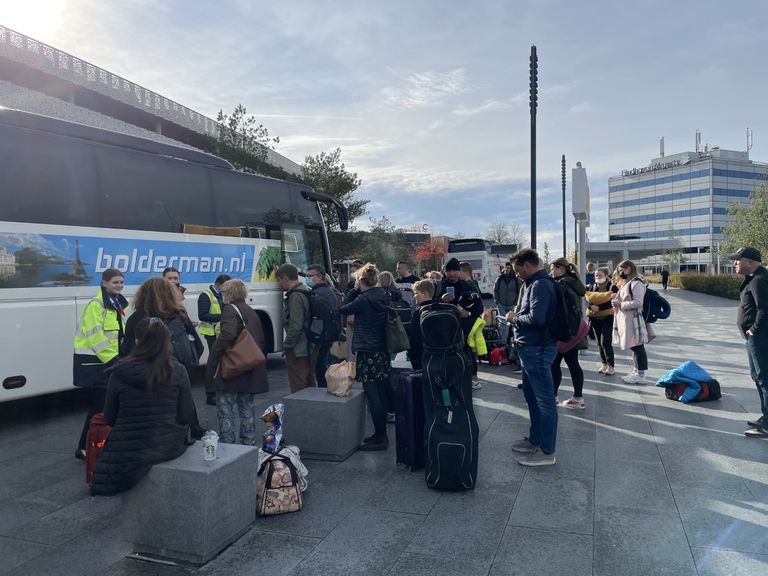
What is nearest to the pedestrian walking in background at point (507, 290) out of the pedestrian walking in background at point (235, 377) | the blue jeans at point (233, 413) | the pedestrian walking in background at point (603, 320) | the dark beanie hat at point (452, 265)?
the pedestrian walking in background at point (603, 320)

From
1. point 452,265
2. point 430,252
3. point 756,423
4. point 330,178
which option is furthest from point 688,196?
point 756,423

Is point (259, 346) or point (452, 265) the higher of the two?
point (452, 265)

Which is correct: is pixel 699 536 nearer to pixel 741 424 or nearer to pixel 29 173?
pixel 741 424

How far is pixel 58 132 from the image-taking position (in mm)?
6996

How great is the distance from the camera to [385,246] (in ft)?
178

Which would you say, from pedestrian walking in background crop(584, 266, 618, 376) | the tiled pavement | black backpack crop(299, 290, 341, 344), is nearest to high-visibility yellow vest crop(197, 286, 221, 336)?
black backpack crop(299, 290, 341, 344)

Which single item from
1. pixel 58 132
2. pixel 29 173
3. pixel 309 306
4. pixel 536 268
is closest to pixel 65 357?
pixel 29 173

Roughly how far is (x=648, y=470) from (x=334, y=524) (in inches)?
114

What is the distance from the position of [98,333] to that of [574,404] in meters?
5.65

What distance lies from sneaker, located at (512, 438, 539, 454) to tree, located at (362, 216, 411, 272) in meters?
44.4

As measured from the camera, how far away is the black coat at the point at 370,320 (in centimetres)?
561

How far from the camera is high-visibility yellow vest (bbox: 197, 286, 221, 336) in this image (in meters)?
7.68

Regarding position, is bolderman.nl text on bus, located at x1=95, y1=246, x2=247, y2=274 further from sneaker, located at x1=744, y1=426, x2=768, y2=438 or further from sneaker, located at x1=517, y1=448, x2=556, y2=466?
sneaker, located at x1=744, y1=426, x2=768, y2=438

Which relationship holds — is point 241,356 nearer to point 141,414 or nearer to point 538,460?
point 141,414
